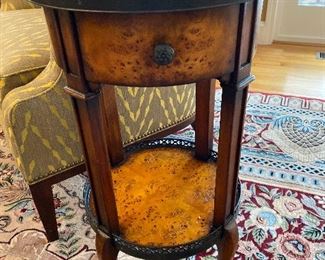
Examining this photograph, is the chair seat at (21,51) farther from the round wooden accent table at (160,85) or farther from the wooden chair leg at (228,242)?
the wooden chair leg at (228,242)

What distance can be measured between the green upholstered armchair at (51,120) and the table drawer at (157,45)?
354 mm

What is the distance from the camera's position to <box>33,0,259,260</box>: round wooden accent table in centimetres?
52

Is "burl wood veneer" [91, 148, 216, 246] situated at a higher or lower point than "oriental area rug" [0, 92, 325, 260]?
higher

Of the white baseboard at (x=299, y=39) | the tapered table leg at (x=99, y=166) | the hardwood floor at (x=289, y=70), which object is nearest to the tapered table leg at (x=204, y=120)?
the tapered table leg at (x=99, y=166)

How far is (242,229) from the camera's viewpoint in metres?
1.09

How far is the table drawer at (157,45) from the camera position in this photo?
1.70ft

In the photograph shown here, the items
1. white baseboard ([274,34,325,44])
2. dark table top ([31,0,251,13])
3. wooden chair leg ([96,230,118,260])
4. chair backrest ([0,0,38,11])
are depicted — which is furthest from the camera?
white baseboard ([274,34,325,44])

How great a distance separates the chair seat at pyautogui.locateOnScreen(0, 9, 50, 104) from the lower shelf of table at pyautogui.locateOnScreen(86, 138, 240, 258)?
1.26 ft

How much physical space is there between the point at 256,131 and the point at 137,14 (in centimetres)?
115

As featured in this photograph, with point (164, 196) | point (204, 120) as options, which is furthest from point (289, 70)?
point (164, 196)

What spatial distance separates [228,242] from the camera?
0.84 metres

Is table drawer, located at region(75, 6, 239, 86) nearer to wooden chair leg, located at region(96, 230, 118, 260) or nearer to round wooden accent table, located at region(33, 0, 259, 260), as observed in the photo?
round wooden accent table, located at region(33, 0, 259, 260)

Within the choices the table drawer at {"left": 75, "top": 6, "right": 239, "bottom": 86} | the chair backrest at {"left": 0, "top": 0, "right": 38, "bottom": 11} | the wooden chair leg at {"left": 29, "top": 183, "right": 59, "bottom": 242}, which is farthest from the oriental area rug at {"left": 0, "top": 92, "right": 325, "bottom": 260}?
the chair backrest at {"left": 0, "top": 0, "right": 38, "bottom": 11}

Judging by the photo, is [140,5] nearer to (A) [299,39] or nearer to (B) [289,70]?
(B) [289,70]
